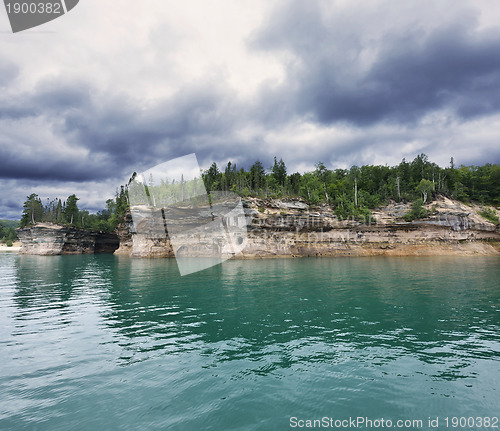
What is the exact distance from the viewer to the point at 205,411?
6.71m

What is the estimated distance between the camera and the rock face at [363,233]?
6562 centimetres

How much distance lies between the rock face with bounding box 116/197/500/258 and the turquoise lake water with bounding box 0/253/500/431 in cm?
4709

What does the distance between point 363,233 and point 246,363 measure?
66407mm

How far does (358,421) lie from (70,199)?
13987cm

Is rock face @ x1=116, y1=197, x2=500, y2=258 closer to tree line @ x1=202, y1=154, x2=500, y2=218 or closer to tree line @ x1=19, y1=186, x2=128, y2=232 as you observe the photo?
tree line @ x1=202, y1=154, x2=500, y2=218

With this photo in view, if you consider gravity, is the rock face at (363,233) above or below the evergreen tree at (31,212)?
below

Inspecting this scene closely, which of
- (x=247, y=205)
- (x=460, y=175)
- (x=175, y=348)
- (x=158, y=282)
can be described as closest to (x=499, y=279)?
(x=175, y=348)

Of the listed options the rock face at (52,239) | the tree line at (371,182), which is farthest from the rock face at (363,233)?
the rock face at (52,239)

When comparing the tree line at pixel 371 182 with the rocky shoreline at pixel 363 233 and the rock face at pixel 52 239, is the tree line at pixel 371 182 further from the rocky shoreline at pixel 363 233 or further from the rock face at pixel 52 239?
the rock face at pixel 52 239

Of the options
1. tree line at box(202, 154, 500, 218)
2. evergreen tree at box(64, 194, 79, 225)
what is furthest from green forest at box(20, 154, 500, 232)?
evergreen tree at box(64, 194, 79, 225)

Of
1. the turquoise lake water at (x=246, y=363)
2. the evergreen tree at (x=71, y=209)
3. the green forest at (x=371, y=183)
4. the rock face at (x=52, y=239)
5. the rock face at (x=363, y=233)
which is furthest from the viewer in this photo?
the evergreen tree at (x=71, y=209)

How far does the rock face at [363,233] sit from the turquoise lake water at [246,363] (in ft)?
155

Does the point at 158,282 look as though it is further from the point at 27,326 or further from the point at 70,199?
the point at 70,199

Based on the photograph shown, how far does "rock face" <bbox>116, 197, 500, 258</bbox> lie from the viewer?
6562 centimetres
